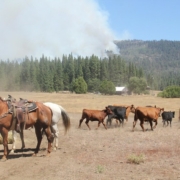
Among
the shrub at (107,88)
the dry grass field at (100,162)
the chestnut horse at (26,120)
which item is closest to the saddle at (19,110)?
the chestnut horse at (26,120)

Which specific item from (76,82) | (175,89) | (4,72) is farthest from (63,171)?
(4,72)

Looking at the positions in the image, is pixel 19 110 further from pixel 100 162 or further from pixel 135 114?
pixel 135 114

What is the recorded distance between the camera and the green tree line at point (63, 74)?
121188 mm

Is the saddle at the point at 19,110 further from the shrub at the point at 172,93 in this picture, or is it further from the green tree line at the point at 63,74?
the green tree line at the point at 63,74

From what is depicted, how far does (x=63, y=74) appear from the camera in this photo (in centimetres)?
12738

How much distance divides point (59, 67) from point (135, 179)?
121 m

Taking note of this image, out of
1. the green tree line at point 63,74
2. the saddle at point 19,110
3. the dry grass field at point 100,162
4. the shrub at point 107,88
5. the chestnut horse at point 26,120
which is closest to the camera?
the dry grass field at point 100,162

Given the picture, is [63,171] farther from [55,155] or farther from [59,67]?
[59,67]

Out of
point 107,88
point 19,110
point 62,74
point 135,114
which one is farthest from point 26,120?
point 62,74

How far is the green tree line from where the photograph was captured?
4771 inches

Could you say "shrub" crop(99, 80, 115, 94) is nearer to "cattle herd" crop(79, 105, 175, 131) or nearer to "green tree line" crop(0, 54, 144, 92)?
"green tree line" crop(0, 54, 144, 92)

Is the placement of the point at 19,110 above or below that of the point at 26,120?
above

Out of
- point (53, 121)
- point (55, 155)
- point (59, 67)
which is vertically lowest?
point (55, 155)

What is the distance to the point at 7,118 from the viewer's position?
1165cm
